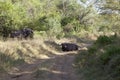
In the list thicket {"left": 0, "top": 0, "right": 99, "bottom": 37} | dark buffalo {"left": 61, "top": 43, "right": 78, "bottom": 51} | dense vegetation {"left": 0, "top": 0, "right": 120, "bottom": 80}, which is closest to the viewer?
dense vegetation {"left": 0, "top": 0, "right": 120, "bottom": 80}

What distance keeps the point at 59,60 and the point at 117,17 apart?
18.5m

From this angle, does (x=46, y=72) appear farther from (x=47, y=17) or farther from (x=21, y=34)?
(x=47, y=17)

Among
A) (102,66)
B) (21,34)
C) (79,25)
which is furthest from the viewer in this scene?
(79,25)

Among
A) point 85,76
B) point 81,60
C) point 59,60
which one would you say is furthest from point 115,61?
point 59,60

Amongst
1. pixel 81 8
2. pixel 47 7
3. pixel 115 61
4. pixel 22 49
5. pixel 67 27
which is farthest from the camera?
pixel 47 7

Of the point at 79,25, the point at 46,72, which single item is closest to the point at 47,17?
the point at 79,25

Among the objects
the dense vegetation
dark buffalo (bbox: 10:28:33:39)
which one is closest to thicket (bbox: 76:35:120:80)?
the dense vegetation

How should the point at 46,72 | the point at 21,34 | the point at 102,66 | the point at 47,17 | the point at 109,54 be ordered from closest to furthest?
the point at 102,66
the point at 46,72
the point at 109,54
the point at 21,34
the point at 47,17

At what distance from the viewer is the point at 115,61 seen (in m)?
11.6

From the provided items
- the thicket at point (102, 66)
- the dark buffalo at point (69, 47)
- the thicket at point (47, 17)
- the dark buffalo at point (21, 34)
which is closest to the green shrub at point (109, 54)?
the thicket at point (102, 66)

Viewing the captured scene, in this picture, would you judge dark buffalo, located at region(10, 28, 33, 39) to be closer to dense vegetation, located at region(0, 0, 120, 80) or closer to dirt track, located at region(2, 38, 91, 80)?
dense vegetation, located at region(0, 0, 120, 80)

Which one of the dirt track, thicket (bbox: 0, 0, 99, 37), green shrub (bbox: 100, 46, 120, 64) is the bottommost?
thicket (bbox: 0, 0, 99, 37)

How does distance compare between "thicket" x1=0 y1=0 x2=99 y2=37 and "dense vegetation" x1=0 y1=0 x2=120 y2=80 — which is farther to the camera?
"thicket" x1=0 y1=0 x2=99 y2=37

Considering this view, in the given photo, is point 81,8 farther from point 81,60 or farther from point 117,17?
point 81,60
